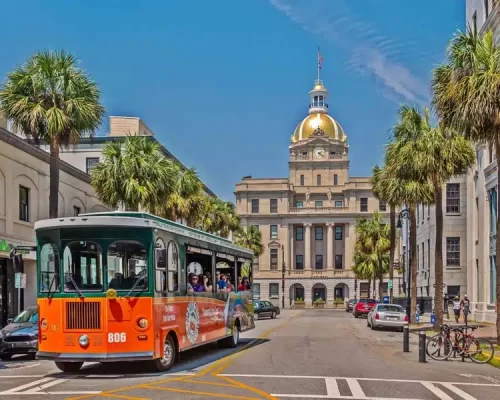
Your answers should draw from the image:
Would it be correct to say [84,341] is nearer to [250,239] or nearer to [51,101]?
[51,101]

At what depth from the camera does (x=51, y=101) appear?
24547 millimetres

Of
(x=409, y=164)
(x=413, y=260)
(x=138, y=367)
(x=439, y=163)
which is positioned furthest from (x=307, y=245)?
(x=138, y=367)

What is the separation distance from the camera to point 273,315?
52406 mm

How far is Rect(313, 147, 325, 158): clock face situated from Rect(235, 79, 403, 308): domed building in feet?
21.0

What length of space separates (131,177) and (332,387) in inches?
814

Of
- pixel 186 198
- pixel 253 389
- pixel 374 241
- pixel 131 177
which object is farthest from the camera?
pixel 374 241

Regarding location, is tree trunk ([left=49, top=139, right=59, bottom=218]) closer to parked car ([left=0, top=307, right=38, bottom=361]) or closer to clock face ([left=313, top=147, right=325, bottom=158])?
parked car ([left=0, top=307, right=38, bottom=361])

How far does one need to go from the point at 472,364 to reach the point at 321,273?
92627 millimetres

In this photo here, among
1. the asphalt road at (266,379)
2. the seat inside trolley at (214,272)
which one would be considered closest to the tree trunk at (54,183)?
the asphalt road at (266,379)

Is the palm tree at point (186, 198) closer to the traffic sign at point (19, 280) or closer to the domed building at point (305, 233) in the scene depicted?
the traffic sign at point (19, 280)

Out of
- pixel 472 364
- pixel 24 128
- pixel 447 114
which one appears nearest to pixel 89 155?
pixel 24 128

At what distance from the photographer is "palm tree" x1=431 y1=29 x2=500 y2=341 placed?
2066 cm

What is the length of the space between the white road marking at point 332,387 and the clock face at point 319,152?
351 ft

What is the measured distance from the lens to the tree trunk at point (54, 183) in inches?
928
